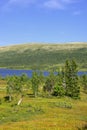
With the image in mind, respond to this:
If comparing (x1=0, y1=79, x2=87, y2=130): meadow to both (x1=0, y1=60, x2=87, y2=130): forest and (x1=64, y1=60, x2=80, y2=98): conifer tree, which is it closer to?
(x1=0, y1=60, x2=87, y2=130): forest

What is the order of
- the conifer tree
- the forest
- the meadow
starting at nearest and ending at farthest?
the meadow → the forest → the conifer tree

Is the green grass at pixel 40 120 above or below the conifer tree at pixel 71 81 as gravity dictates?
below

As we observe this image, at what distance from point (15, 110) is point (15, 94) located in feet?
152

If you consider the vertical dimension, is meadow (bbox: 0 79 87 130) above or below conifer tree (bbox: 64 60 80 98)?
below

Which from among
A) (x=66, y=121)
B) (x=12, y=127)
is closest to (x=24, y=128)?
(x=12, y=127)

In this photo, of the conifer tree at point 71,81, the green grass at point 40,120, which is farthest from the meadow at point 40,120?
the conifer tree at point 71,81

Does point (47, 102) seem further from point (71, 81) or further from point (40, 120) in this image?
point (40, 120)

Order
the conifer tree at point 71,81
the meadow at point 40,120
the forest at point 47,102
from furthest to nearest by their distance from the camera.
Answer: the conifer tree at point 71,81, the forest at point 47,102, the meadow at point 40,120

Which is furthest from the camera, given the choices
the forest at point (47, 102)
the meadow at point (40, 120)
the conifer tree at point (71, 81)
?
the conifer tree at point (71, 81)

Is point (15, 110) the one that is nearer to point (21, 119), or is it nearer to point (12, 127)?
point (21, 119)

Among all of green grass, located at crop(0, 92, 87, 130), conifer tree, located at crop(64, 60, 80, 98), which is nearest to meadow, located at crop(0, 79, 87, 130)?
green grass, located at crop(0, 92, 87, 130)

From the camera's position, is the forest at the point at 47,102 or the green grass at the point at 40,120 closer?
the green grass at the point at 40,120

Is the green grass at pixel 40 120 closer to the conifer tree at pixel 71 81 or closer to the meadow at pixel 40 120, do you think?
the meadow at pixel 40 120

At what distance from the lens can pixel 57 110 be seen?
300 feet
